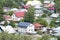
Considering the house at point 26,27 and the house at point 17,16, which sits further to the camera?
the house at point 17,16

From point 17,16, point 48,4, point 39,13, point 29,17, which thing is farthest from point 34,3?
point 29,17

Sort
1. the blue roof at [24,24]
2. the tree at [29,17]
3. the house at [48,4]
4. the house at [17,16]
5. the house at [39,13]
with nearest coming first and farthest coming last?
1. the blue roof at [24,24]
2. the tree at [29,17]
3. the house at [17,16]
4. the house at [39,13]
5. the house at [48,4]

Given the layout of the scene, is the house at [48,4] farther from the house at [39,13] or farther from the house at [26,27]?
the house at [26,27]

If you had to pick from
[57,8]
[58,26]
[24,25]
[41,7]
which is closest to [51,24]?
[58,26]

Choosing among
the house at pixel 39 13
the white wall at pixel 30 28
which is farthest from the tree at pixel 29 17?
the white wall at pixel 30 28

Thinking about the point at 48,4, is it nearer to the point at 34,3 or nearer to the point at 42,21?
the point at 34,3

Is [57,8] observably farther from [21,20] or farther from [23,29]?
[23,29]

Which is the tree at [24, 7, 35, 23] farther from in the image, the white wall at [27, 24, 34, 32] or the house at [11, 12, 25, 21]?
the white wall at [27, 24, 34, 32]

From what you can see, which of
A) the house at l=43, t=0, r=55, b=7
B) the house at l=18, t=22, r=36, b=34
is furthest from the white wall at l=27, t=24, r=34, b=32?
the house at l=43, t=0, r=55, b=7
